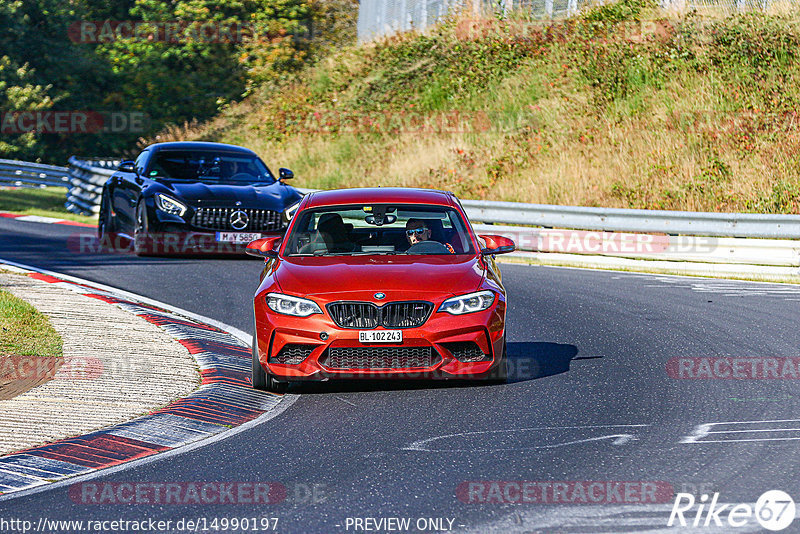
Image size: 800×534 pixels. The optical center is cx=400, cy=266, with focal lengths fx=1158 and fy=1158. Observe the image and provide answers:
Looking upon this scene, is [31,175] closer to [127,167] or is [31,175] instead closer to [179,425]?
[127,167]

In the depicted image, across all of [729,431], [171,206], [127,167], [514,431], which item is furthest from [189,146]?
[729,431]

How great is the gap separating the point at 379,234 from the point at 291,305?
5.20ft

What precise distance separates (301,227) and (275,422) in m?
2.49

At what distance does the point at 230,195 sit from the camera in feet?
54.3

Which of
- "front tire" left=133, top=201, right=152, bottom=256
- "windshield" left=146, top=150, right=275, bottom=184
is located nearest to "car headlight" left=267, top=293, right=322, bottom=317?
"front tire" left=133, top=201, right=152, bottom=256

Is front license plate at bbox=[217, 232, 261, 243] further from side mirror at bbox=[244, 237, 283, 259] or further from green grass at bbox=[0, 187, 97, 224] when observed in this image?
green grass at bbox=[0, 187, 97, 224]

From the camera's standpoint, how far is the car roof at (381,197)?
385 inches

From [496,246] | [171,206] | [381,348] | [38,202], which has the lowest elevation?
[38,202]

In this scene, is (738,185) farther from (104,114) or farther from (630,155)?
(104,114)

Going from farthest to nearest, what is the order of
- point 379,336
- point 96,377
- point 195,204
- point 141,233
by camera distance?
point 141,233, point 195,204, point 96,377, point 379,336

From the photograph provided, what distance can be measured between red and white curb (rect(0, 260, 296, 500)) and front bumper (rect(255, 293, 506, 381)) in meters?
0.39

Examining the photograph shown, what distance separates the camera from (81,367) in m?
8.89

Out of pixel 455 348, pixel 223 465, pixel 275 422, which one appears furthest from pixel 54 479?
pixel 455 348

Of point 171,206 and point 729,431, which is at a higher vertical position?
point 171,206
